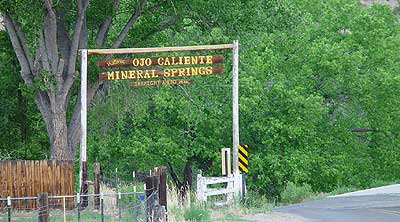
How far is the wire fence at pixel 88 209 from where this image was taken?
2094 centimetres

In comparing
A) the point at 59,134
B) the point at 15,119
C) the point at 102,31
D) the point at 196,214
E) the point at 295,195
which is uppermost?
the point at 102,31

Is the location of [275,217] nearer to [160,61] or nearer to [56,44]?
[160,61]

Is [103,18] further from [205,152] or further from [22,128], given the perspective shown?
[205,152]

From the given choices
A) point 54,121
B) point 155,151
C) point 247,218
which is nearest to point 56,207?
point 54,121

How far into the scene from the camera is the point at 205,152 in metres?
45.9

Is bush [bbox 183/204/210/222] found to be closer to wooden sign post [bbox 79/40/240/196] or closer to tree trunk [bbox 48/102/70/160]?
wooden sign post [bbox 79/40/240/196]

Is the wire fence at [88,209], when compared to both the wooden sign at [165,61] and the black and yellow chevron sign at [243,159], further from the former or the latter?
the wooden sign at [165,61]

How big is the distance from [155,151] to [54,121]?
566 inches

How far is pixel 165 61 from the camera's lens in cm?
2812

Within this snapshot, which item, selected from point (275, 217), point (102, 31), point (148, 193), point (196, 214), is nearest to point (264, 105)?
point (102, 31)

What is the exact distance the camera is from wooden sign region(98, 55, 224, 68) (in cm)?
2800

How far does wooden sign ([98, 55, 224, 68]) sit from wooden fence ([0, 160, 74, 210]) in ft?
13.2

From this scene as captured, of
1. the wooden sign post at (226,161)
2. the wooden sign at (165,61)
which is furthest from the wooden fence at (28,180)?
the wooden sign post at (226,161)

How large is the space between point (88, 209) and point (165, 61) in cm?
524
